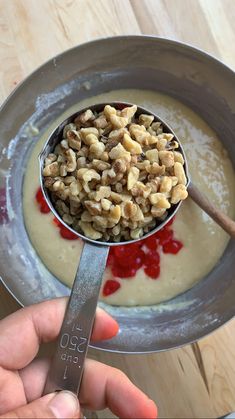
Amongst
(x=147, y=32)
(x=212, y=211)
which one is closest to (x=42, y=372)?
(x=212, y=211)

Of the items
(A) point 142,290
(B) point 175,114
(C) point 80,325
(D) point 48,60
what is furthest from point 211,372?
(D) point 48,60

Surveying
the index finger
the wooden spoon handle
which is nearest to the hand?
the index finger

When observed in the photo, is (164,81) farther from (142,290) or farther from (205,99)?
(142,290)

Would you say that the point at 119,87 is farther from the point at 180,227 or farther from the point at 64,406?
the point at 64,406

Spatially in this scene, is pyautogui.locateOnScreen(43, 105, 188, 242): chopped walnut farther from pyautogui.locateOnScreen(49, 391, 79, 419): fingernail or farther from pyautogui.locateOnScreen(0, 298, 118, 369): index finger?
pyautogui.locateOnScreen(49, 391, 79, 419): fingernail

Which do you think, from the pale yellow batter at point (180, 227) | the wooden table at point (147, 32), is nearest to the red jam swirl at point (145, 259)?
the pale yellow batter at point (180, 227)

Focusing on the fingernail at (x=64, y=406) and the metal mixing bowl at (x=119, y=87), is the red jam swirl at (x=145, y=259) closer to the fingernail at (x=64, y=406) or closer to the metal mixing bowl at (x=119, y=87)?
the metal mixing bowl at (x=119, y=87)
